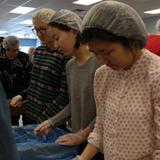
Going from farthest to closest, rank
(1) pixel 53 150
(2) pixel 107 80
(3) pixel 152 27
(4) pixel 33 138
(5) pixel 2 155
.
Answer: (3) pixel 152 27 < (4) pixel 33 138 < (1) pixel 53 150 < (2) pixel 107 80 < (5) pixel 2 155

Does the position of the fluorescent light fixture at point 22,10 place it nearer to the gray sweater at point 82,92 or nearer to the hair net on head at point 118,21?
the gray sweater at point 82,92

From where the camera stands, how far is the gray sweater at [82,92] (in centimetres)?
140

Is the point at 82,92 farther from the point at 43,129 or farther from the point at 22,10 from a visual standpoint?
the point at 22,10

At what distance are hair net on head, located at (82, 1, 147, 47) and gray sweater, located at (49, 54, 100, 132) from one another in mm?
474

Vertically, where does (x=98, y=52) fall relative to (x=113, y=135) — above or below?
above

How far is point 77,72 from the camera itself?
1.47 m

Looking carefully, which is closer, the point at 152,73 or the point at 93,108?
the point at 152,73

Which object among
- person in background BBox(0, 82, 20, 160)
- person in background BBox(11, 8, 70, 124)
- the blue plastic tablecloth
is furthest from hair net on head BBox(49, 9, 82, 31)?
person in background BBox(0, 82, 20, 160)

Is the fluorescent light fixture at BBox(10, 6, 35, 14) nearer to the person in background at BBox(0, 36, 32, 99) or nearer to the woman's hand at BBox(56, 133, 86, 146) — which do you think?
the person in background at BBox(0, 36, 32, 99)

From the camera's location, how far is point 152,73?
0.94m

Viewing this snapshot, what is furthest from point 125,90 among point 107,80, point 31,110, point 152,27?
point 152,27

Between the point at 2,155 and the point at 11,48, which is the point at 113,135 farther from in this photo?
the point at 11,48

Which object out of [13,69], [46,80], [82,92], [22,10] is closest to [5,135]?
[82,92]

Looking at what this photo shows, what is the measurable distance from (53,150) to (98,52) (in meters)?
0.66
